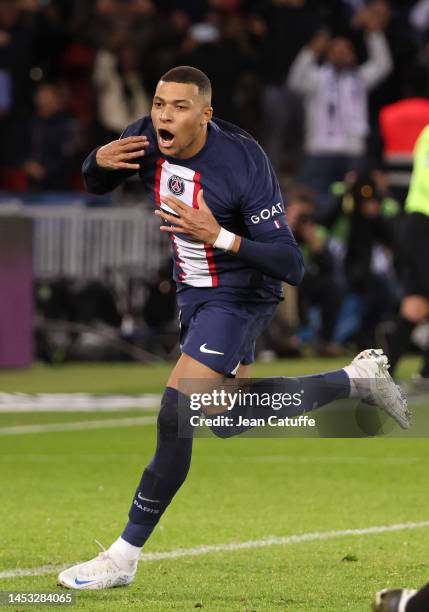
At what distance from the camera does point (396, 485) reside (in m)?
9.62

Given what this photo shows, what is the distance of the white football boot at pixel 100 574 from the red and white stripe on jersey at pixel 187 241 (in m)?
1.23

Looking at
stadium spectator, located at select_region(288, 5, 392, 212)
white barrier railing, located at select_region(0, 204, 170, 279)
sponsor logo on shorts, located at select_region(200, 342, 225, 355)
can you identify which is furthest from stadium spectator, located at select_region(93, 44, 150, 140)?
sponsor logo on shorts, located at select_region(200, 342, 225, 355)

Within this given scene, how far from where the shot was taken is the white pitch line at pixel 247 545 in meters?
6.87

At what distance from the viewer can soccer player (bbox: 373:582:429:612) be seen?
16.4 feet

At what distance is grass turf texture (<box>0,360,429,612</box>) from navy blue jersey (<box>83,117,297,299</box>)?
4.03 feet

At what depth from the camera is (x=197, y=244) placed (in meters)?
6.94

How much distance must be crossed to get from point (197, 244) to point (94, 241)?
11.6 metres

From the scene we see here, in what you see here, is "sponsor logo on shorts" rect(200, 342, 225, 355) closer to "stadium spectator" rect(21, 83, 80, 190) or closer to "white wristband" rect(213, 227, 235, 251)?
"white wristband" rect(213, 227, 235, 251)

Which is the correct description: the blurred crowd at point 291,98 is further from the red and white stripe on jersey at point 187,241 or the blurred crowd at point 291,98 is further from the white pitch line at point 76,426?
the red and white stripe on jersey at point 187,241

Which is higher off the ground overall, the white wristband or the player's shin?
the white wristband

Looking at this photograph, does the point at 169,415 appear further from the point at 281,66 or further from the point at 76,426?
the point at 281,66

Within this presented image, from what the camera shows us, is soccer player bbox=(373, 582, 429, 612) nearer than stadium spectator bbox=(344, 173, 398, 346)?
Yes

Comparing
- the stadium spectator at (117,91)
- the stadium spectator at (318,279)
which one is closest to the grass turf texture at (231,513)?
the stadium spectator at (318,279)

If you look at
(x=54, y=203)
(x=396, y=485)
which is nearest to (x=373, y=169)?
(x=54, y=203)
